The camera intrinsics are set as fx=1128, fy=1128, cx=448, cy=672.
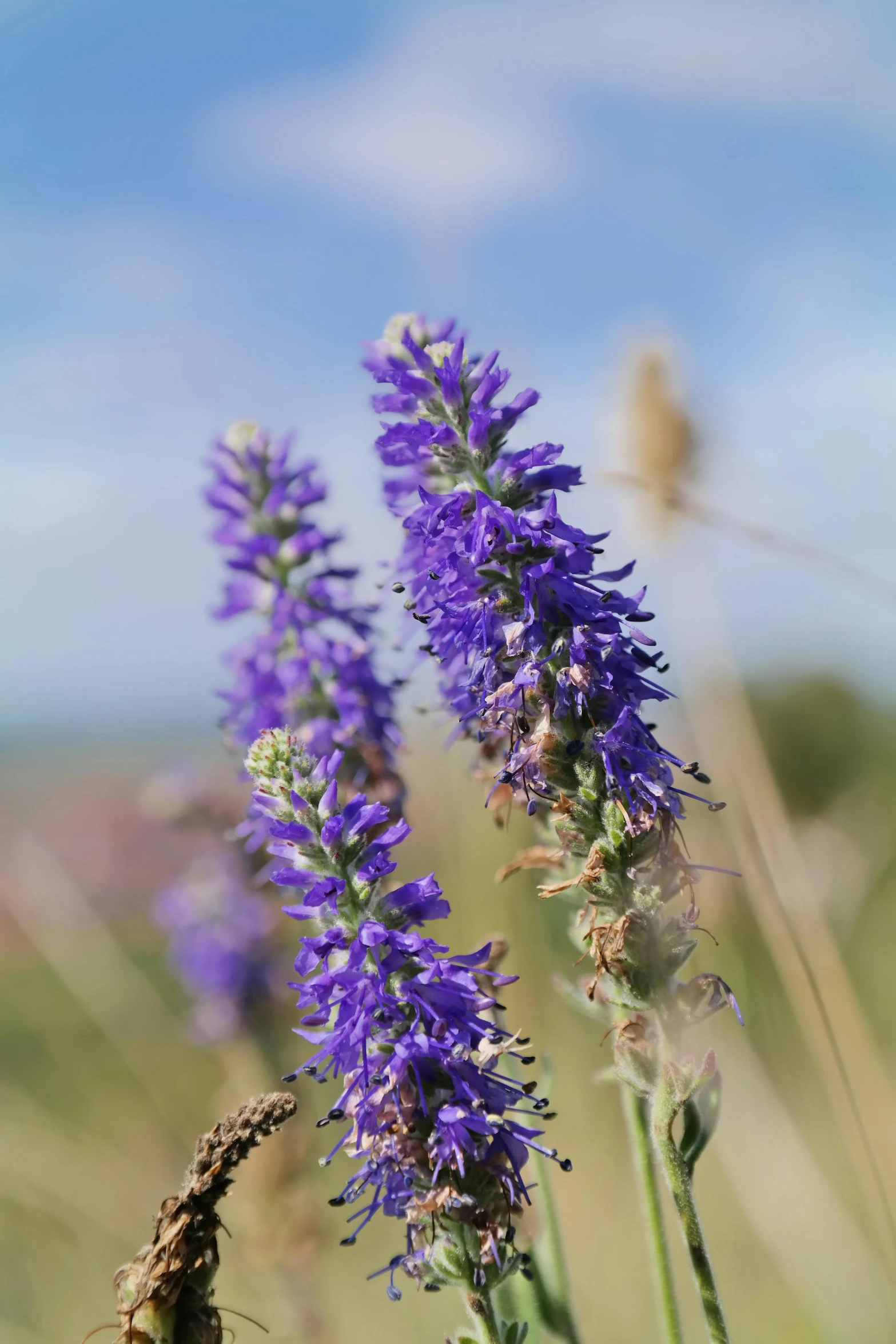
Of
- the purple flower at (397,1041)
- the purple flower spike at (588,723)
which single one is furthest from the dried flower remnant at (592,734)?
the purple flower at (397,1041)

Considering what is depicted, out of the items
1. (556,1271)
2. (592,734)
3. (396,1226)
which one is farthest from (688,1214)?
(396,1226)

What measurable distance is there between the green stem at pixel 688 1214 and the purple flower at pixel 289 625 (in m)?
2.12

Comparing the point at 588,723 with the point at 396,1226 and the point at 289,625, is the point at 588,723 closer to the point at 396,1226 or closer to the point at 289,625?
the point at 289,625

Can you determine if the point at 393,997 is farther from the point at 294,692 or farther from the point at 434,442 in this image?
the point at 294,692

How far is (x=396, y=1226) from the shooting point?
34.2ft

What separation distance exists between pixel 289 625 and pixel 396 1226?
7457 millimetres

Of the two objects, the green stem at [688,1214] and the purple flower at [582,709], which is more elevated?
the purple flower at [582,709]

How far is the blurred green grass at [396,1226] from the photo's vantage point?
6840 millimetres

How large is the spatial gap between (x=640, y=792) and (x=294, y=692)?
2256 mm

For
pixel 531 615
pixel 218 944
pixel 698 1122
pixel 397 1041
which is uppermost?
pixel 531 615

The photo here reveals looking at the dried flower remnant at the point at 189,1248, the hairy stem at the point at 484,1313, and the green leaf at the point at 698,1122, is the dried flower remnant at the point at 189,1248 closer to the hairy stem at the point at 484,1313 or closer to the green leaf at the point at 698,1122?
the hairy stem at the point at 484,1313

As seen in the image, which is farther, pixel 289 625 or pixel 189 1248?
pixel 289 625

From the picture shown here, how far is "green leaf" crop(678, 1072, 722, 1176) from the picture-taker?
10.4 feet

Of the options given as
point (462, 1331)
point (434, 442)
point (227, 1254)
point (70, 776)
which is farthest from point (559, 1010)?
point (70, 776)
